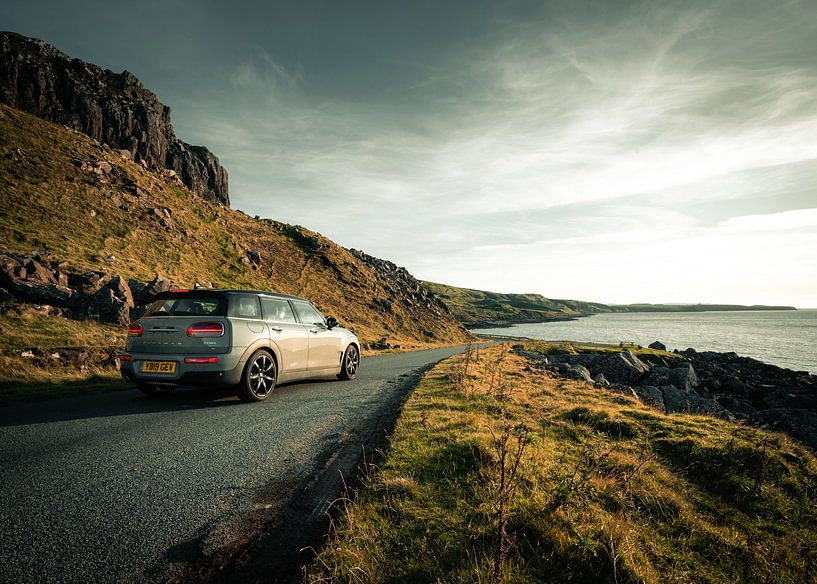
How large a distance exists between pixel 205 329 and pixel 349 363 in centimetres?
501

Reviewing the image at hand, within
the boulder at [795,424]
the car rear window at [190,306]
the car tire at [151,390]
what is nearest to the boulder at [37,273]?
the car tire at [151,390]

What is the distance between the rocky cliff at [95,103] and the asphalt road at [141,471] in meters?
52.0

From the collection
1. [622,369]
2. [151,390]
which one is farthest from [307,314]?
[622,369]

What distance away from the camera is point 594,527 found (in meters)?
3.00

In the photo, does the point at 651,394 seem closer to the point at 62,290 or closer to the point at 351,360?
the point at 351,360

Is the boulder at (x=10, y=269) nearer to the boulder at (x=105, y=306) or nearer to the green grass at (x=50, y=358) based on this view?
the boulder at (x=105, y=306)

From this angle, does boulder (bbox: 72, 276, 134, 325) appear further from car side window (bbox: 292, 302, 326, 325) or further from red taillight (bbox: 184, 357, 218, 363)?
red taillight (bbox: 184, 357, 218, 363)

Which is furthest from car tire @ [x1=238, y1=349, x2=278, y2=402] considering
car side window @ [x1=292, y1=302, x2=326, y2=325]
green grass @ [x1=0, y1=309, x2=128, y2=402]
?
green grass @ [x1=0, y1=309, x2=128, y2=402]

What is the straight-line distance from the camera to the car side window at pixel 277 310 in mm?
8094

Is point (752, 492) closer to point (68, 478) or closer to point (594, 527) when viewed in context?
point (594, 527)

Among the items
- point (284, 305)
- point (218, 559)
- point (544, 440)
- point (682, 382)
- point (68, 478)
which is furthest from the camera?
point (682, 382)

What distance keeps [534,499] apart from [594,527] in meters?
0.63

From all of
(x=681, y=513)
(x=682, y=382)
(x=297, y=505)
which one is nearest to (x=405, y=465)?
→ (x=297, y=505)

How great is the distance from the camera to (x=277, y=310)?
845 cm
